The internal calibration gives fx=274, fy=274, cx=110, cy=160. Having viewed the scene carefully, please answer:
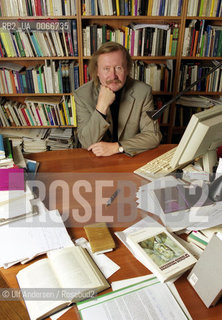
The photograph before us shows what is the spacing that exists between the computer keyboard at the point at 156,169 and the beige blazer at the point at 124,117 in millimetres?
222

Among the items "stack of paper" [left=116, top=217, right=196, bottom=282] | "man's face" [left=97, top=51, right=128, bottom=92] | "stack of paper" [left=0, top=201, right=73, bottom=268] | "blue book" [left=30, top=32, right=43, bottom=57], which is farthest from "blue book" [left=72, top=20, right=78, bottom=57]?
"stack of paper" [left=116, top=217, right=196, bottom=282]

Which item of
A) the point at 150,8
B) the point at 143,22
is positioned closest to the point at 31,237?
the point at 150,8

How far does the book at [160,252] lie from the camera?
815 mm

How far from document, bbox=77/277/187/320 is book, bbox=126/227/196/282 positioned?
1.9 inches

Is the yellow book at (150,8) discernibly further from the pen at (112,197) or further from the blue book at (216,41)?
the pen at (112,197)

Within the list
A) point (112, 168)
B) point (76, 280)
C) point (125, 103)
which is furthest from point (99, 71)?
point (76, 280)

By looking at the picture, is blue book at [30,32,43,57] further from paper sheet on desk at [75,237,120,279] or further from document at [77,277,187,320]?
document at [77,277,187,320]

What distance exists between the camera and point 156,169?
1.36m

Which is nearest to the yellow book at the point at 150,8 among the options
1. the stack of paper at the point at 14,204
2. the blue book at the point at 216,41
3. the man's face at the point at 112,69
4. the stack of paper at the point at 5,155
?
the blue book at the point at 216,41

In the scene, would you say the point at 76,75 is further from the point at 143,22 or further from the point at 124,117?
the point at 124,117

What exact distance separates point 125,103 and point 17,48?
1.27 meters

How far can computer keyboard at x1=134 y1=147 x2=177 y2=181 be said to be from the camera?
132cm

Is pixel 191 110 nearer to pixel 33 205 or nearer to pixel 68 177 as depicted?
→ pixel 68 177

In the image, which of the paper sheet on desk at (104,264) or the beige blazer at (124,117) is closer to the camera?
the paper sheet on desk at (104,264)
